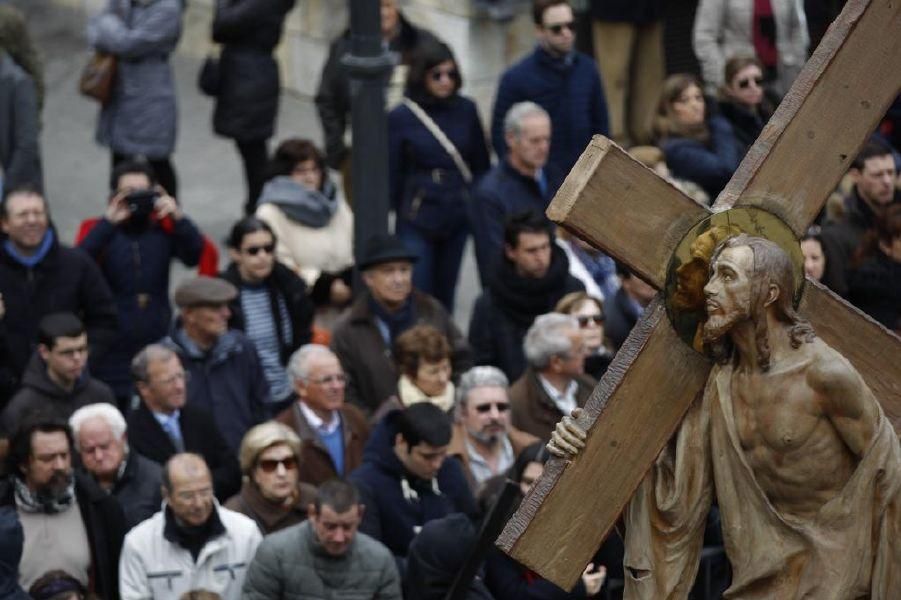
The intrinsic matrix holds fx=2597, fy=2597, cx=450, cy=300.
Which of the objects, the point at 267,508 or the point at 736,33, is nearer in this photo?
the point at 267,508

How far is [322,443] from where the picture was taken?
38.2 ft

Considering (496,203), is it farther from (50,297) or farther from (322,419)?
(50,297)

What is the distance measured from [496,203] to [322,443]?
91.5 inches

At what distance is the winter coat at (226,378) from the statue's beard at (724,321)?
5.47 metres

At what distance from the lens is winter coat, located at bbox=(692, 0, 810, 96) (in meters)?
15.5

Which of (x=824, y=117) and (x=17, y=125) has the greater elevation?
(x=824, y=117)

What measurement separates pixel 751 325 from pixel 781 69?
9.20m

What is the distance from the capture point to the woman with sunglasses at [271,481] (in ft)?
35.2

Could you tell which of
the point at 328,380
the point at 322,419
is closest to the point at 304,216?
the point at 322,419

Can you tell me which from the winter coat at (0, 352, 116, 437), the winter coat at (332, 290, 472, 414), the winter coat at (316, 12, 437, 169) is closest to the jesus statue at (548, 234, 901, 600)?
the winter coat at (0, 352, 116, 437)

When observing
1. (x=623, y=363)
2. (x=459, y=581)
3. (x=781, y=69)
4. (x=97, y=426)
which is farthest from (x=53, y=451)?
(x=781, y=69)

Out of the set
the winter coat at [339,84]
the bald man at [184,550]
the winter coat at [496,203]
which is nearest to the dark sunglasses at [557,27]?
the winter coat at [339,84]

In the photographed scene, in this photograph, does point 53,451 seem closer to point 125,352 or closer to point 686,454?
point 125,352

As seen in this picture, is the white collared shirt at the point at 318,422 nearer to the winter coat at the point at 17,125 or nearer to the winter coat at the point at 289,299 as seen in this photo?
the winter coat at the point at 289,299
